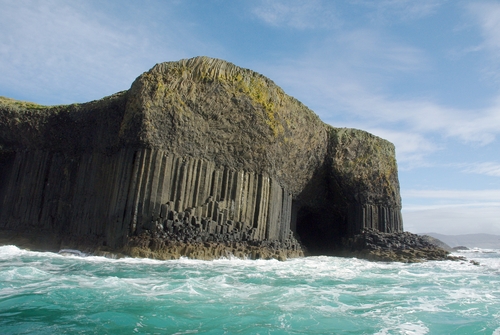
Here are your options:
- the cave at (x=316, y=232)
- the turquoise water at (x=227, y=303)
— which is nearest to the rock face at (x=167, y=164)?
the cave at (x=316, y=232)

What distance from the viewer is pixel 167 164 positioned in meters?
18.2

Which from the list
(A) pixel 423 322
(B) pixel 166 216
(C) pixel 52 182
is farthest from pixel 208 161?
(A) pixel 423 322

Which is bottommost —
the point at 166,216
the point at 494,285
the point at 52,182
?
the point at 494,285

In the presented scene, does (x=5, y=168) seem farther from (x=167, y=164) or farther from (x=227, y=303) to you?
(x=227, y=303)

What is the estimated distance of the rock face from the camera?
1786 centimetres

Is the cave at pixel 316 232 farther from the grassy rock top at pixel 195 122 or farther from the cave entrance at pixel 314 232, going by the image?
the grassy rock top at pixel 195 122

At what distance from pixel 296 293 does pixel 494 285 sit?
6.37m

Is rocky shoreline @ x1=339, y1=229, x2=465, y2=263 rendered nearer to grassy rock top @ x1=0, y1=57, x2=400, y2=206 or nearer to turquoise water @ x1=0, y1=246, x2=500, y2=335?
grassy rock top @ x1=0, y1=57, x2=400, y2=206

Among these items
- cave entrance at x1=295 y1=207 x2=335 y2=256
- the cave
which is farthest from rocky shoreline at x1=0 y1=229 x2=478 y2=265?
cave entrance at x1=295 y1=207 x2=335 y2=256

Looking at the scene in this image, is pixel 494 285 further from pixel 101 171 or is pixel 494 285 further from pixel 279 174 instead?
pixel 101 171

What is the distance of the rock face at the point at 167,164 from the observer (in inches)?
703

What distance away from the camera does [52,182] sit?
2183cm

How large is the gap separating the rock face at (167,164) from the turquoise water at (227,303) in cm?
535

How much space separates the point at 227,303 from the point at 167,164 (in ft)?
35.2
